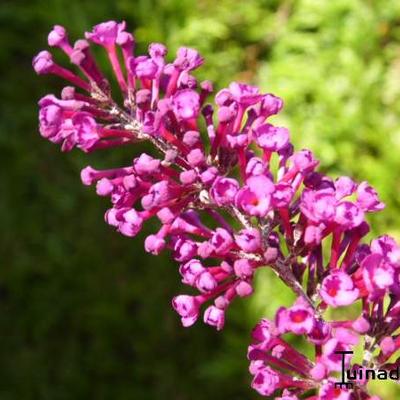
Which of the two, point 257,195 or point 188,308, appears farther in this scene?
point 188,308

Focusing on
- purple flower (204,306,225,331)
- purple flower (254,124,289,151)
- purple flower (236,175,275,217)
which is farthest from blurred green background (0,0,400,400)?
purple flower (236,175,275,217)

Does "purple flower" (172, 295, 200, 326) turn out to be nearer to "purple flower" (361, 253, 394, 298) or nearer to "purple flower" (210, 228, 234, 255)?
"purple flower" (210, 228, 234, 255)

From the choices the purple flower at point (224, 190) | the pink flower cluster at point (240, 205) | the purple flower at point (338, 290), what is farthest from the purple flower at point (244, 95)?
the purple flower at point (338, 290)

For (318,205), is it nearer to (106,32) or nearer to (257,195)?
(257,195)

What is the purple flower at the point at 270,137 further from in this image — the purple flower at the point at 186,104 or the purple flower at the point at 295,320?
the purple flower at the point at 295,320

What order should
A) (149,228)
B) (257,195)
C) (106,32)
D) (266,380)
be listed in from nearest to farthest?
(257,195), (266,380), (106,32), (149,228)

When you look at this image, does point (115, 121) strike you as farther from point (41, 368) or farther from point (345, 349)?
point (41, 368)

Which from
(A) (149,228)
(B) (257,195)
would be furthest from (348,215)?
(A) (149,228)

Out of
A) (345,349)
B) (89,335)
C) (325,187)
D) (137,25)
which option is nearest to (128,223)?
(325,187)
